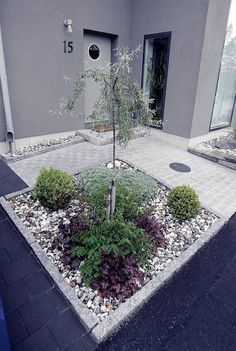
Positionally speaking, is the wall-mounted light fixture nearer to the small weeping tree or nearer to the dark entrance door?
the dark entrance door

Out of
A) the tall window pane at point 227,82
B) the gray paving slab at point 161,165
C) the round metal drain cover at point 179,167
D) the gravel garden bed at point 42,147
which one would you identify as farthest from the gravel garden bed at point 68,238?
the tall window pane at point 227,82

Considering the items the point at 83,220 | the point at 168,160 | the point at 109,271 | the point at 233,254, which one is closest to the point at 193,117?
the point at 168,160

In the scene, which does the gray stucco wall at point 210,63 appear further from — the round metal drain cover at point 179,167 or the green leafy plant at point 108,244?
the green leafy plant at point 108,244

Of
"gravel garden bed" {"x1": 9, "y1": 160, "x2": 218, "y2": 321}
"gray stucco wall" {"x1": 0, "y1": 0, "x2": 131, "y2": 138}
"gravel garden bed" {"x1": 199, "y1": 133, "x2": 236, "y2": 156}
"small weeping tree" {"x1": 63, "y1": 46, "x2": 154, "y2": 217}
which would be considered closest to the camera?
"gravel garden bed" {"x1": 9, "y1": 160, "x2": 218, "y2": 321}

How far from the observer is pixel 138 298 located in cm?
212

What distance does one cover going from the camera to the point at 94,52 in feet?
20.2

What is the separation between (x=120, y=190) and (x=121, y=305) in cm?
136

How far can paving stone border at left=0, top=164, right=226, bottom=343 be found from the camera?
1.88 metres

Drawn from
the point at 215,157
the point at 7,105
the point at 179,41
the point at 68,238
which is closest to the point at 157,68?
the point at 179,41

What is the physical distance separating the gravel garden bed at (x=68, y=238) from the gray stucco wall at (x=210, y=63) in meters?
2.97

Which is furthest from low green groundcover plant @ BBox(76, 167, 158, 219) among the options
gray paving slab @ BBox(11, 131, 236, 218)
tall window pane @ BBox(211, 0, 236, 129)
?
tall window pane @ BBox(211, 0, 236, 129)

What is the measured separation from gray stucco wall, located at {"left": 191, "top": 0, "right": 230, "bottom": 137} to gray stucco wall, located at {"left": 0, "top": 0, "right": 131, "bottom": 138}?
2.45 meters

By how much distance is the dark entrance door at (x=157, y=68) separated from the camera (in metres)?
5.96

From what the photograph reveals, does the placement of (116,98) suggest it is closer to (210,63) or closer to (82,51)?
(82,51)
